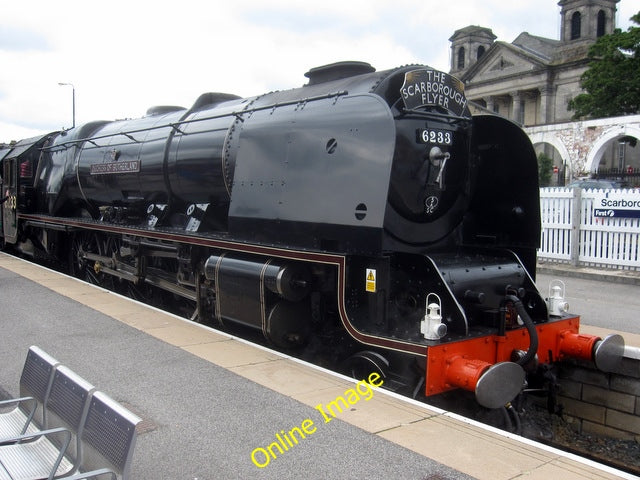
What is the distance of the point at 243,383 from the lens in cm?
461

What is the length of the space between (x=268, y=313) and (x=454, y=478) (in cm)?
276

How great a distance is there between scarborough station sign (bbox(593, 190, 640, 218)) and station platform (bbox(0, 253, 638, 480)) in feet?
28.8

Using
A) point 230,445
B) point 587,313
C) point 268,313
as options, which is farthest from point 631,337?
point 230,445

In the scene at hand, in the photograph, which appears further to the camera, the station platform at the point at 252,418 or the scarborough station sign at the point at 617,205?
the scarborough station sign at the point at 617,205

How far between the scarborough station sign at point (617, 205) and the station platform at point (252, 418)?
878 cm

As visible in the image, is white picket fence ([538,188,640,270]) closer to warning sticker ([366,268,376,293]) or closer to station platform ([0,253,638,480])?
warning sticker ([366,268,376,293])

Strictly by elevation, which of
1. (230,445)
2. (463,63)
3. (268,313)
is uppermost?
(463,63)

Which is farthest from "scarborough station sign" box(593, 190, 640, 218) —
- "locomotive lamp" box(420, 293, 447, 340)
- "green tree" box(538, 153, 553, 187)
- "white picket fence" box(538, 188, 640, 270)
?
"green tree" box(538, 153, 553, 187)

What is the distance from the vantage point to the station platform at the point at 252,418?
3230mm

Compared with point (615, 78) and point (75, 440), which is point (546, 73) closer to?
point (615, 78)

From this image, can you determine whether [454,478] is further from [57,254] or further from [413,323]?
[57,254]

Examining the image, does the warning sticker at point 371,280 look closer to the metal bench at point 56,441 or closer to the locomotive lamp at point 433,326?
the locomotive lamp at point 433,326

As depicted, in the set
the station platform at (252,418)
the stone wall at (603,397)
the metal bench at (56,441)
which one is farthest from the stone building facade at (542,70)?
the metal bench at (56,441)

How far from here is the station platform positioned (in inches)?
127
